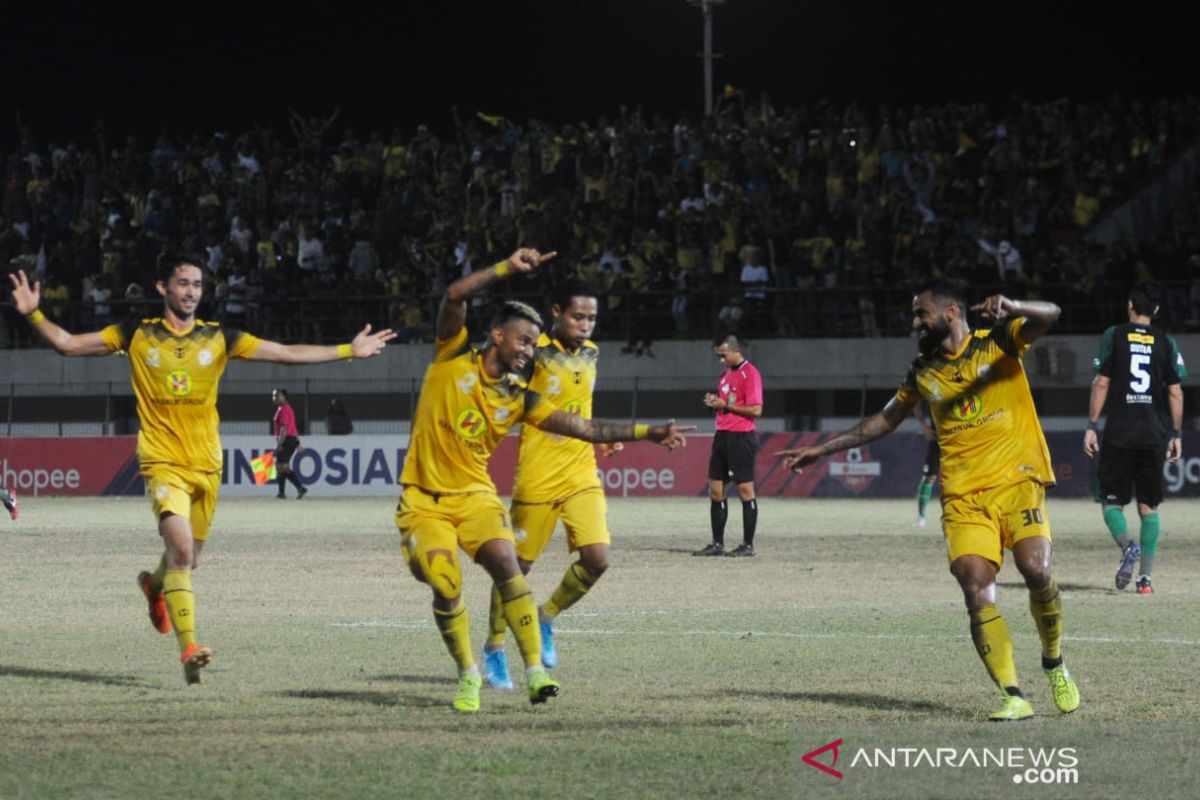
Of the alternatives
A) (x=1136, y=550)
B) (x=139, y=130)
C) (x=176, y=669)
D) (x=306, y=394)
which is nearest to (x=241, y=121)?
(x=139, y=130)

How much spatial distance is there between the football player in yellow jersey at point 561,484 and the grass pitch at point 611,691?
572mm

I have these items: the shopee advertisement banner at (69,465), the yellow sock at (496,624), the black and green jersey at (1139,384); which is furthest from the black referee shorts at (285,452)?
the yellow sock at (496,624)

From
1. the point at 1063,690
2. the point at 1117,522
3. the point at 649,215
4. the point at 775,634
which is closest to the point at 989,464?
the point at 1063,690

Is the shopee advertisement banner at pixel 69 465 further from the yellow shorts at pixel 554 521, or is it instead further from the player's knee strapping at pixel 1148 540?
the yellow shorts at pixel 554 521

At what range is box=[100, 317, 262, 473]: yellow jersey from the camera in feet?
34.6

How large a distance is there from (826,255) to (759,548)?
14.8 m

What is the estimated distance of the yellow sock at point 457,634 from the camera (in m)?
9.12

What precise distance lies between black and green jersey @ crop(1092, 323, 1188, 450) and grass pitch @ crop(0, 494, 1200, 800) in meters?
1.35

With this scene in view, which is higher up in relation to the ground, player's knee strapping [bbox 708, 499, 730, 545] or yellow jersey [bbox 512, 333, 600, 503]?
yellow jersey [bbox 512, 333, 600, 503]

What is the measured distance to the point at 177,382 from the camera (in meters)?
10.6

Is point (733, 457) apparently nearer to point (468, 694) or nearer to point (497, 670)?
point (497, 670)

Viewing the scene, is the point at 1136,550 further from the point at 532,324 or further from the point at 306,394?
the point at 306,394

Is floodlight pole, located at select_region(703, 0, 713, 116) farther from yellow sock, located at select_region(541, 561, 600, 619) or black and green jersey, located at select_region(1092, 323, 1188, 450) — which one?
yellow sock, located at select_region(541, 561, 600, 619)

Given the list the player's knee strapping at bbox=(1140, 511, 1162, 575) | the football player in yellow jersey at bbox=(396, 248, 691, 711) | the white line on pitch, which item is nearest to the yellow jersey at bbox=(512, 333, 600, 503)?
the football player in yellow jersey at bbox=(396, 248, 691, 711)
